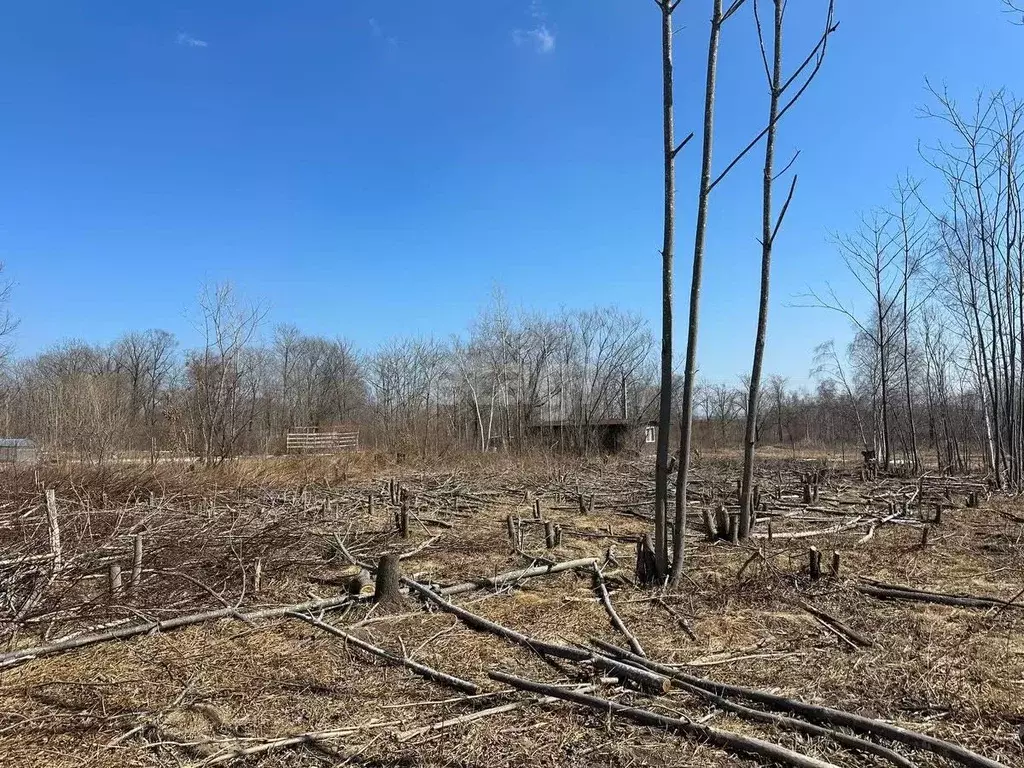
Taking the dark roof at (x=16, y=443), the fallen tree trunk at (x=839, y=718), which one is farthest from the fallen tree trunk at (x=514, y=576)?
the dark roof at (x=16, y=443)

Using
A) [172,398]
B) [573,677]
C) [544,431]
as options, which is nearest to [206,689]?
[573,677]

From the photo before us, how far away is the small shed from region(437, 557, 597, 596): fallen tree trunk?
12116 mm

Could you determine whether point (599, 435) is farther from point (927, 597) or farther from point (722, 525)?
point (927, 597)

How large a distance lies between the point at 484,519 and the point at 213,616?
251 inches

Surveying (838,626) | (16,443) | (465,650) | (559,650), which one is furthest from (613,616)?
(16,443)

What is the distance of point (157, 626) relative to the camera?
4.50 m

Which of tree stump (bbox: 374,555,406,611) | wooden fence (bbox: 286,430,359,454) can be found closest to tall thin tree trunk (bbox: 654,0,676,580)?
tree stump (bbox: 374,555,406,611)

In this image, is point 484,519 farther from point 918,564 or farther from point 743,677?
point 743,677

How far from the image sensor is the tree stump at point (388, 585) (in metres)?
5.18

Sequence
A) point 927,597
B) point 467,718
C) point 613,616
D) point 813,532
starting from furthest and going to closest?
point 813,532 < point 927,597 < point 613,616 < point 467,718

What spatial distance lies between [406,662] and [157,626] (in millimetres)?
2054

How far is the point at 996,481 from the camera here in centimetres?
1402

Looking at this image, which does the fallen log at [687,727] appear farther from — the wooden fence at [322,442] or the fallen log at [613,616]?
the wooden fence at [322,442]

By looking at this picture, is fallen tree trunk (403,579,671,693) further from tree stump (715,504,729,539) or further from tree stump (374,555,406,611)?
tree stump (715,504,729,539)
